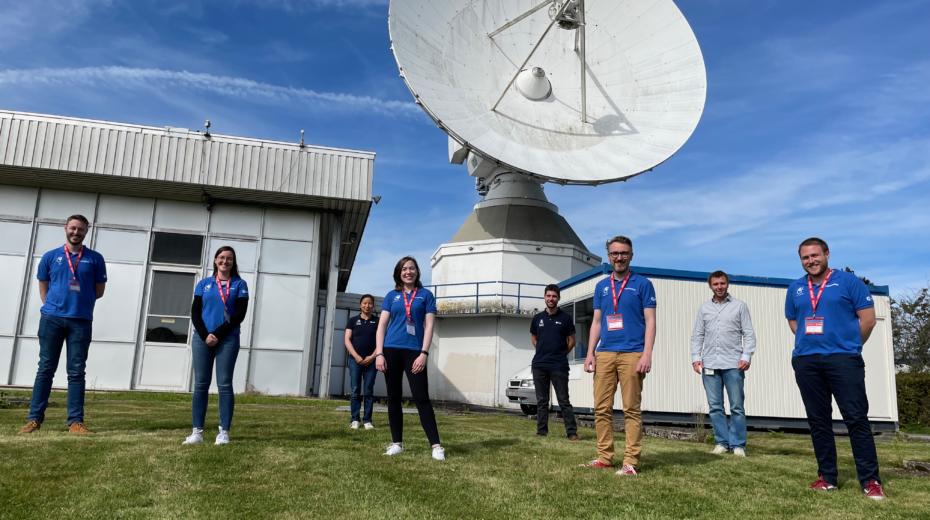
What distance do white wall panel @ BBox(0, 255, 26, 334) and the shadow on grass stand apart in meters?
17.0

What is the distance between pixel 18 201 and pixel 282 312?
785 cm

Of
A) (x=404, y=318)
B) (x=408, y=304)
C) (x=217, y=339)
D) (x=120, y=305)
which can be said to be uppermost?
(x=120, y=305)

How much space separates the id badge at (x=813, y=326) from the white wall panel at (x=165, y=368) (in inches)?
696

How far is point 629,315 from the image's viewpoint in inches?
236

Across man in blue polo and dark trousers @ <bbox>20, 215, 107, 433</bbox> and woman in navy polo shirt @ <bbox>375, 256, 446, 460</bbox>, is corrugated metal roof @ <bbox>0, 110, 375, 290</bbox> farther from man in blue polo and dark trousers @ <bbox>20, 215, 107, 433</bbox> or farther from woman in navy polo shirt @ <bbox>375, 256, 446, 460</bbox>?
woman in navy polo shirt @ <bbox>375, 256, 446, 460</bbox>

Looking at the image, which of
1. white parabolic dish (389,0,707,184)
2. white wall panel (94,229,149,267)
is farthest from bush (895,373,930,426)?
white wall panel (94,229,149,267)

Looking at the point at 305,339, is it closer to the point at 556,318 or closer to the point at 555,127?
the point at 555,127

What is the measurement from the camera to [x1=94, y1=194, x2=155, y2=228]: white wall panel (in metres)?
20.0

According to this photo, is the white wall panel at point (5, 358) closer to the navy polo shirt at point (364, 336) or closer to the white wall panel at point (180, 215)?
the white wall panel at point (180, 215)

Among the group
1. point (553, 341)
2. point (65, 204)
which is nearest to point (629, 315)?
point (553, 341)

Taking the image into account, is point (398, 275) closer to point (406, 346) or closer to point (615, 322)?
point (406, 346)

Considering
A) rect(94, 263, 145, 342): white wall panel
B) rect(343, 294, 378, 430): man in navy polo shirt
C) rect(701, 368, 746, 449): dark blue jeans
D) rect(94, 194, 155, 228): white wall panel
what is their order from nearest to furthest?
rect(701, 368, 746, 449): dark blue jeans < rect(343, 294, 378, 430): man in navy polo shirt < rect(94, 263, 145, 342): white wall panel < rect(94, 194, 155, 228): white wall panel

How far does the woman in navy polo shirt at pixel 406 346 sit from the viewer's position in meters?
6.35

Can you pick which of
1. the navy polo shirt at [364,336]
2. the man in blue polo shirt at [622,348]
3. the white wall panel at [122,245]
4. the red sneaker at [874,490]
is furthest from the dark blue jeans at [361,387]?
the white wall panel at [122,245]
